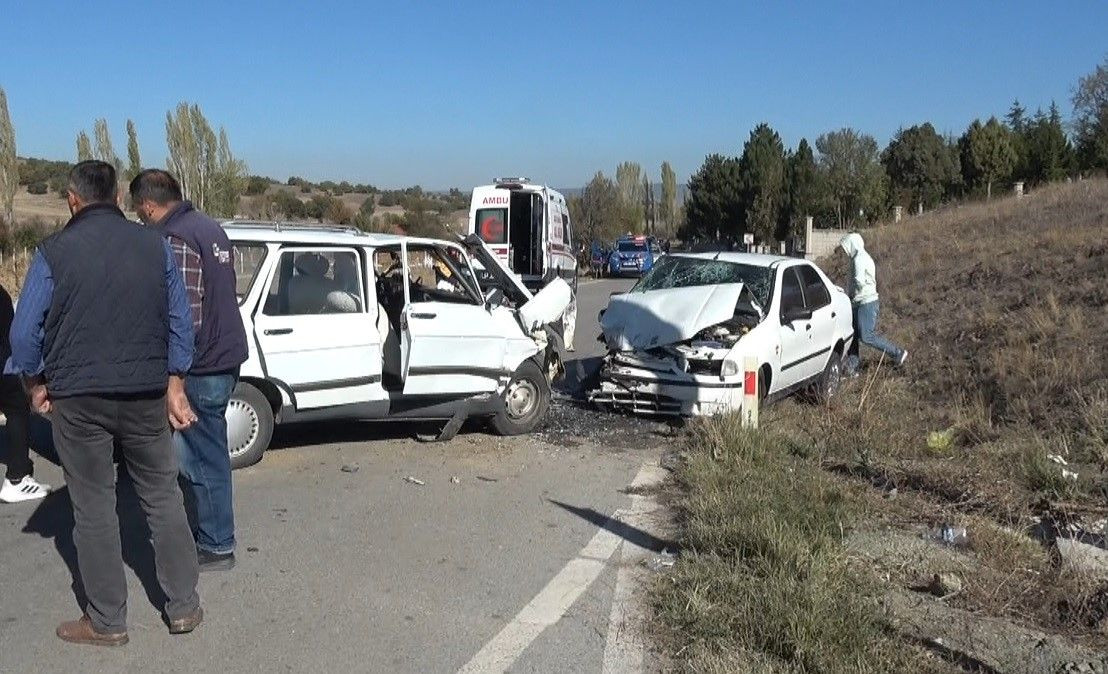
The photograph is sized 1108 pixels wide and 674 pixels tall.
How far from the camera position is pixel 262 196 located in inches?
2218

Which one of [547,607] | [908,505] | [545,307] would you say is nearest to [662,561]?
[547,607]

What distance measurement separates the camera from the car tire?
338 inches

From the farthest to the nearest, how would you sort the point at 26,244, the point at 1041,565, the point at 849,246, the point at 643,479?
the point at 26,244
the point at 849,246
the point at 643,479
the point at 1041,565

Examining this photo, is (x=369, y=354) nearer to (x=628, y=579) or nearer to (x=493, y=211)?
(x=628, y=579)

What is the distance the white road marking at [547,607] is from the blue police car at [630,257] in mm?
33694

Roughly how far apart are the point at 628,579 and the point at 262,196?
54.7 metres

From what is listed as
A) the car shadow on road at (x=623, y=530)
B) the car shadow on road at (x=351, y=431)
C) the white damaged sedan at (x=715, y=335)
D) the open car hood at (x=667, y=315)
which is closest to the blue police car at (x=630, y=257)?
the white damaged sedan at (x=715, y=335)

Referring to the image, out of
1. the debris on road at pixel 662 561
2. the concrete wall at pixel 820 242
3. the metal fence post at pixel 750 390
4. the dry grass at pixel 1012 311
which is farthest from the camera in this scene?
the concrete wall at pixel 820 242

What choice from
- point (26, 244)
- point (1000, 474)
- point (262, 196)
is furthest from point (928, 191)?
point (1000, 474)

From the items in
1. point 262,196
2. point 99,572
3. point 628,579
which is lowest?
point 628,579

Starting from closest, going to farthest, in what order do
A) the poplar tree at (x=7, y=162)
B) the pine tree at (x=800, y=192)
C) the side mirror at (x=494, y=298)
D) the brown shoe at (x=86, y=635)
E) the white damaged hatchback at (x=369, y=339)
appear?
the brown shoe at (x=86, y=635), the white damaged hatchback at (x=369, y=339), the side mirror at (x=494, y=298), the poplar tree at (x=7, y=162), the pine tree at (x=800, y=192)

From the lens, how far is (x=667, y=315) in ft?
31.4

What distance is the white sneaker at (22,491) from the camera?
6316 mm

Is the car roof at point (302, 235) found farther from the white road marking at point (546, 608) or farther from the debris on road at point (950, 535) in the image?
the debris on road at point (950, 535)
